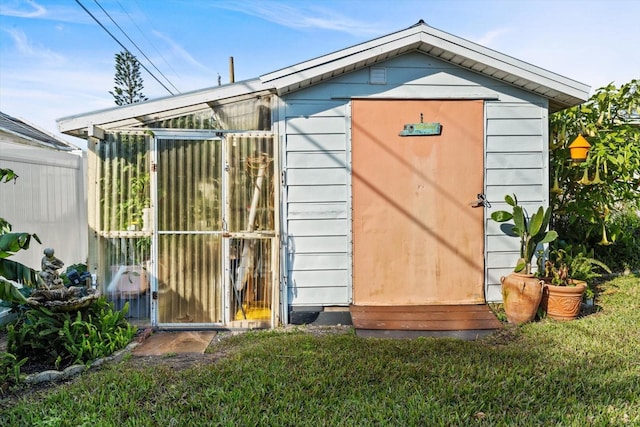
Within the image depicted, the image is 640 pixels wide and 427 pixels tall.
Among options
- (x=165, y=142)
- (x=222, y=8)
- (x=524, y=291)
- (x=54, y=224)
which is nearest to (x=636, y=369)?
(x=524, y=291)

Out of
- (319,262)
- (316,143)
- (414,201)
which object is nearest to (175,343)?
(319,262)

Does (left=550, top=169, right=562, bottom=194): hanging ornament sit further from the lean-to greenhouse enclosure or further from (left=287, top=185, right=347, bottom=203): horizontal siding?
the lean-to greenhouse enclosure

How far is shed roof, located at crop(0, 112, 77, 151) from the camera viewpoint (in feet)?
19.6

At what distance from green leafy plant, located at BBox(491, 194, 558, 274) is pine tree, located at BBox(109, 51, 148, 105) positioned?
21172 mm

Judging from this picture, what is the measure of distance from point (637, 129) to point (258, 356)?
5884 mm

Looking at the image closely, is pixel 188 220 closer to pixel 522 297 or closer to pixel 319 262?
pixel 319 262

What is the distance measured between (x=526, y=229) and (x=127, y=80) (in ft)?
72.8

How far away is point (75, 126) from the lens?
14.9 feet

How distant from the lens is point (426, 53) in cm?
494

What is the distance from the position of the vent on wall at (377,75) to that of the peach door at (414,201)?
0.24 meters

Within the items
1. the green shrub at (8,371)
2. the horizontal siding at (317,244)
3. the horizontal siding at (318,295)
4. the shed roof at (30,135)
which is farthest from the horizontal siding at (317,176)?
the shed roof at (30,135)

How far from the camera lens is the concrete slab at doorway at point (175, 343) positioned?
13.5 ft

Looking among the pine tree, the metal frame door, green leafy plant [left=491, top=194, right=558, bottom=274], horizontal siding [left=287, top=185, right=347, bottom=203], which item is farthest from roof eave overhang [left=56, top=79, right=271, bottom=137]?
the pine tree

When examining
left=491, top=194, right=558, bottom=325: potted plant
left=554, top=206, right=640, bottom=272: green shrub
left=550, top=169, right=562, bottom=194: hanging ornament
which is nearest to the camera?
left=491, top=194, right=558, bottom=325: potted plant
